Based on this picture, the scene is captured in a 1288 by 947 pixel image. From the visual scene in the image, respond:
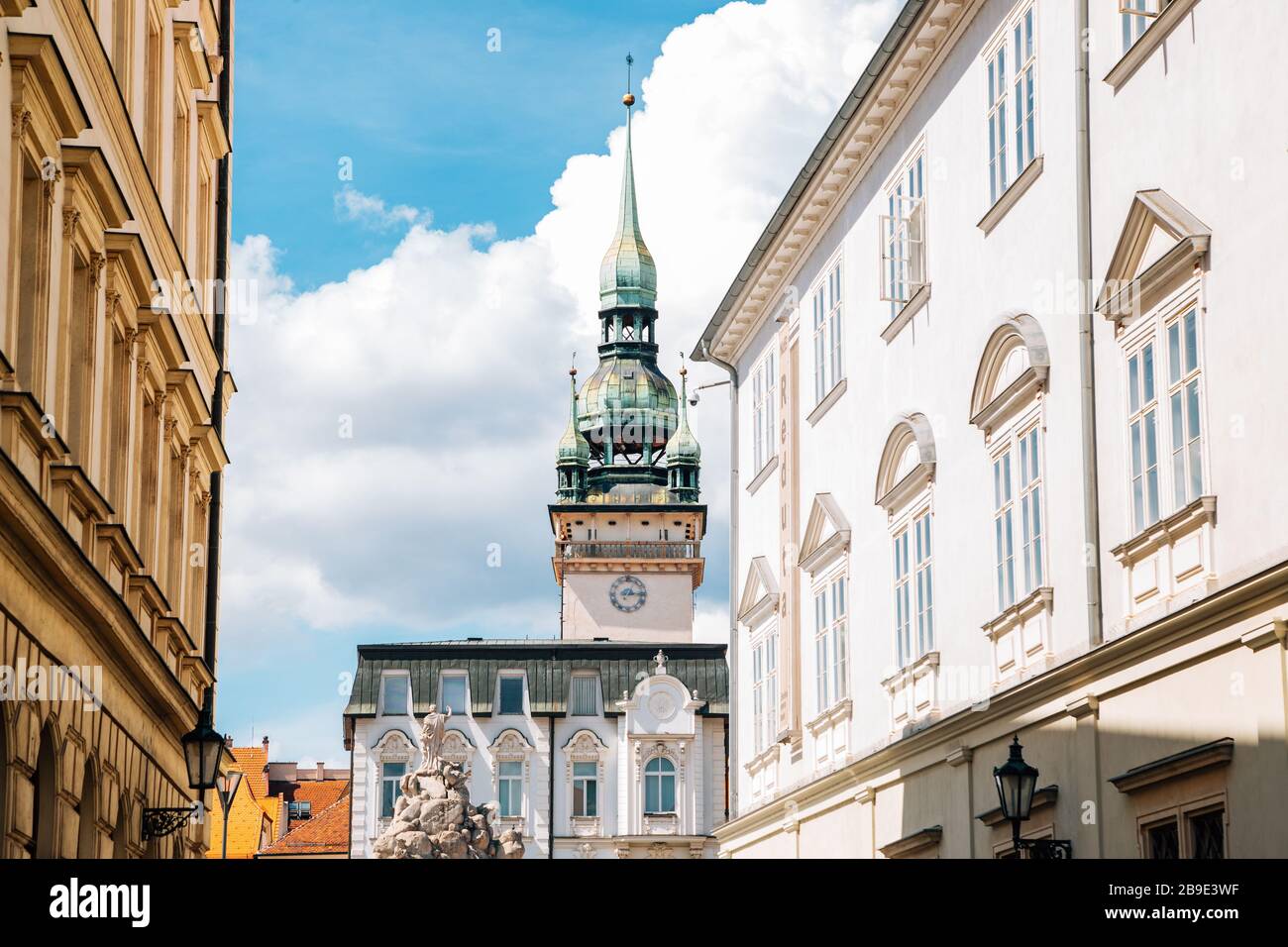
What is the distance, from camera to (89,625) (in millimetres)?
18859

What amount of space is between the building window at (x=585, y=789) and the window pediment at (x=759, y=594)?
39.7m

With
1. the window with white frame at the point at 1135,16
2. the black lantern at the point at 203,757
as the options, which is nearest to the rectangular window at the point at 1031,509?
the window with white frame at the point at 1135,16

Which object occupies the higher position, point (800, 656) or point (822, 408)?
point (822, 408)

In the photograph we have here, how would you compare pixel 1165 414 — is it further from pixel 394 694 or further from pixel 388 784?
pixel 394 694

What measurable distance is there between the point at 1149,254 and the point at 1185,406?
170 cm

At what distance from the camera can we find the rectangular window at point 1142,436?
61.4ft

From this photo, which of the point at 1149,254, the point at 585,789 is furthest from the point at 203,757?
the point at 585,789

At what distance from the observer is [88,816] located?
2023cm

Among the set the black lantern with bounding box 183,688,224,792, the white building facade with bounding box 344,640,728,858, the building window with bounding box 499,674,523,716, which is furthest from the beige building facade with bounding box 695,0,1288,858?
the building window with bounding box 499,674,523,716
